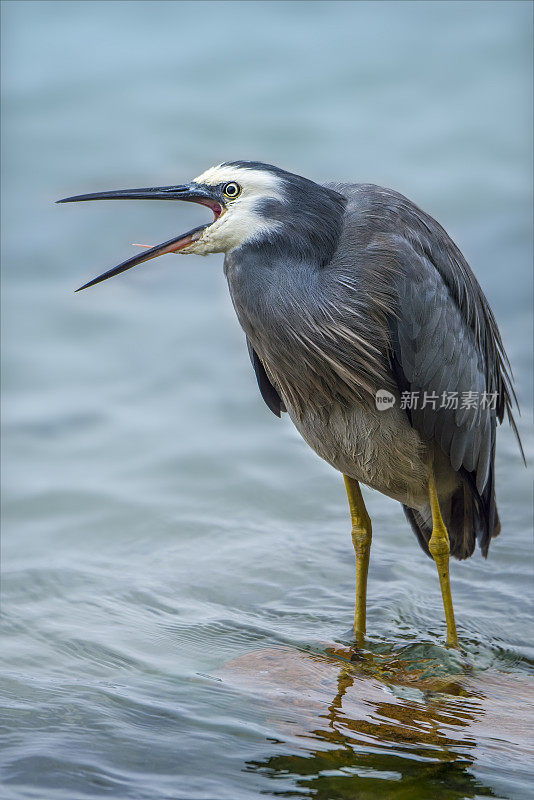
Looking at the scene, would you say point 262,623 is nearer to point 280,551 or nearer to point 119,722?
point 280,551

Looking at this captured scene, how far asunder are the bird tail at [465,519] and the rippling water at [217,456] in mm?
469

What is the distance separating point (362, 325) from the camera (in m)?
5.20

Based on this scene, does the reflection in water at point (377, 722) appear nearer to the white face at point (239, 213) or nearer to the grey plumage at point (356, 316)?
the grey plumage at point (356, 316)

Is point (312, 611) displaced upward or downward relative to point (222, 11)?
downward

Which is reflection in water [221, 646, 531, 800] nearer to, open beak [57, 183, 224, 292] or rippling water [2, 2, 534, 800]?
rippling water [2, 2, 534, 800]

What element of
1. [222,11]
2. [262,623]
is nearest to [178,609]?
[262,623]

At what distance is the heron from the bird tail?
0.08 feet

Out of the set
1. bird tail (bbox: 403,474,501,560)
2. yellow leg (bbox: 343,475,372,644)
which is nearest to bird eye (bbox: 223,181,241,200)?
yellow leg (bbox: 343,475,372,644)

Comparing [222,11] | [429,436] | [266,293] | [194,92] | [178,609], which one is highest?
[222,11]

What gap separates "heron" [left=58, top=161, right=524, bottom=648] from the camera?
4.99 metres

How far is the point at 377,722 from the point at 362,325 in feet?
5.89

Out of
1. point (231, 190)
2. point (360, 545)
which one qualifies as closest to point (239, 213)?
point (231, 190)

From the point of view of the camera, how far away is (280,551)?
24.7 feet

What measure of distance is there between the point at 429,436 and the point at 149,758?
2.27 meters
